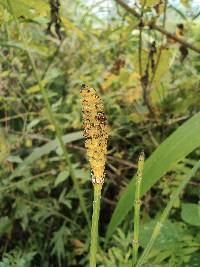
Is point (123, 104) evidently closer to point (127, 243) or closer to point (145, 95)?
point (145, 95)

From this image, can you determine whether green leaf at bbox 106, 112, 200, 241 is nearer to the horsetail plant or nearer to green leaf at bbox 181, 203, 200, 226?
green leaf at bbox 181, 203, 200, 226

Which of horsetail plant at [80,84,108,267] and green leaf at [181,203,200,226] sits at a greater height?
horsetail plant at [80,84,108,267]

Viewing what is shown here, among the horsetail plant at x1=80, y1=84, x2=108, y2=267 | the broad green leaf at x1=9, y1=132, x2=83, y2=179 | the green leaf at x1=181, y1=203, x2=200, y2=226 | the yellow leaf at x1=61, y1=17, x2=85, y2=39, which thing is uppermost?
the yellow leaf at x1=61, y1=17, x2=85, y2=39

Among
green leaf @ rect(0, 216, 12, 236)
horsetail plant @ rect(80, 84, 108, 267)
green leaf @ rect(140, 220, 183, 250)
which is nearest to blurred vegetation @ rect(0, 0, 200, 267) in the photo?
green leaf @ rect(0, 216, 12, 236)

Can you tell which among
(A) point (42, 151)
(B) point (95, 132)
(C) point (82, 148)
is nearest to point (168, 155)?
(B) point (95, 132)

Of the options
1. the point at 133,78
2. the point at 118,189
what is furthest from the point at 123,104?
the point at 118,189

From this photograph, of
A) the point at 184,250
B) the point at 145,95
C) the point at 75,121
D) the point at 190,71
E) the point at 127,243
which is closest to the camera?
the point at 184,250
